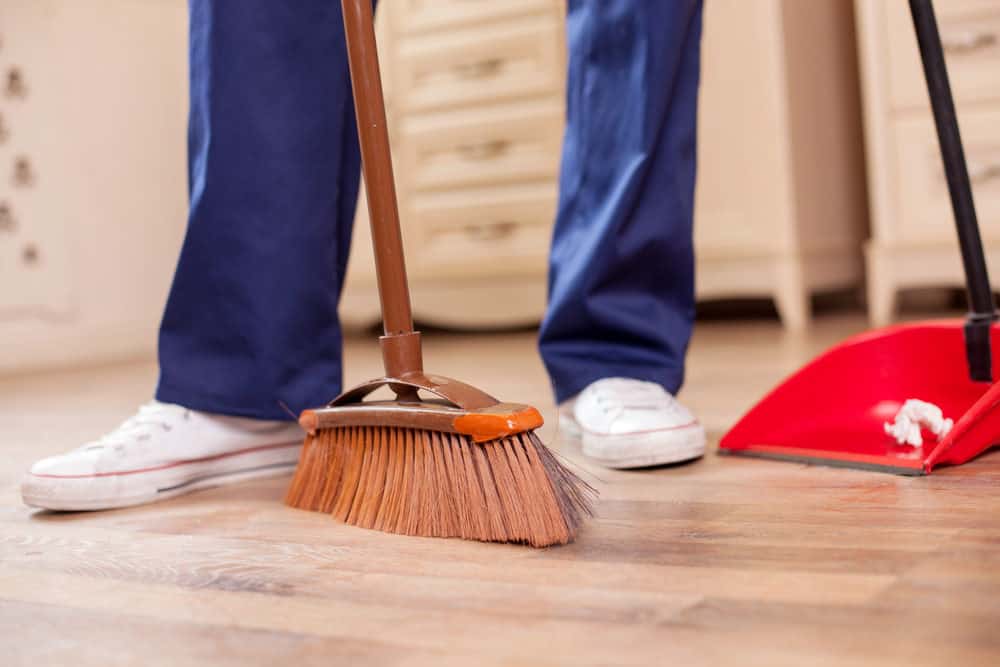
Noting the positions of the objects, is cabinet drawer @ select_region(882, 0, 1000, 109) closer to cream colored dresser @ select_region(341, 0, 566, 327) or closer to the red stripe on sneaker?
cream colored dresser @ select_region(341, 0, 566, 327)

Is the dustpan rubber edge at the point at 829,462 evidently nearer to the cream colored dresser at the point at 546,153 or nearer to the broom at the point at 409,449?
the broom at the point at 409,449

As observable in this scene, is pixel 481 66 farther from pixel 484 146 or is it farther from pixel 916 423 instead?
pixel 916 423

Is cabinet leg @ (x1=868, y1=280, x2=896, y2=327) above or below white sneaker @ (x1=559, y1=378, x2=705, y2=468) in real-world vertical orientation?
below

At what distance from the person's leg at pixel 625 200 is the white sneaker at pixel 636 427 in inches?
2.1

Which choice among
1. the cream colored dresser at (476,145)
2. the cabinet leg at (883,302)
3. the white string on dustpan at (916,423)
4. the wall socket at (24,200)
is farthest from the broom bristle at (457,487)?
the wall socket at (24,200)

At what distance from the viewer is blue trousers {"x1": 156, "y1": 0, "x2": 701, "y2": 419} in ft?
2.88

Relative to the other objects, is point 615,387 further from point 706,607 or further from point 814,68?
point 814,68

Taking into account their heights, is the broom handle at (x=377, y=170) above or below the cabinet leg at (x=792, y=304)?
above

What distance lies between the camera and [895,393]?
0.90m

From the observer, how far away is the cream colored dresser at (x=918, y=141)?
1821 mm

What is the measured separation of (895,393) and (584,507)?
350 millimetres

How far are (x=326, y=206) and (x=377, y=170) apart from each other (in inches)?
7.5

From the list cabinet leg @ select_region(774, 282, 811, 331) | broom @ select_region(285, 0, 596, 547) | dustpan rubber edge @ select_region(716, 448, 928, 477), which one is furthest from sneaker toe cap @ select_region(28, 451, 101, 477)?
cabinet leg @ select_region(774, 282, 811, 331)

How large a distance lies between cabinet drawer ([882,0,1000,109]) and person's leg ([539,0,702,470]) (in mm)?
1045
